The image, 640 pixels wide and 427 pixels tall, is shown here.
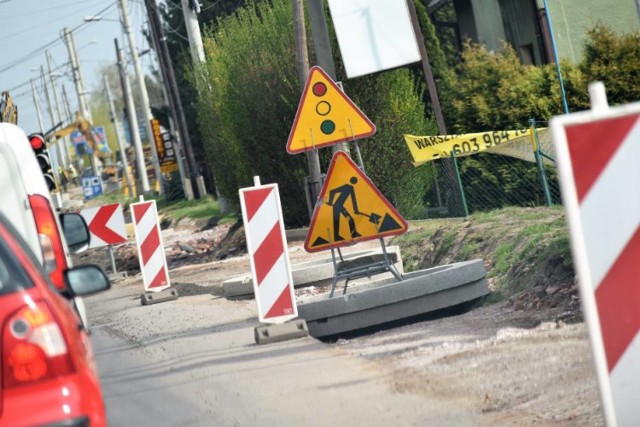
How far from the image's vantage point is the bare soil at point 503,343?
6750 millimetres

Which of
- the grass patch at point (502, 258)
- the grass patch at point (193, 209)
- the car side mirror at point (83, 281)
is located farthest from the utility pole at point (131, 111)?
the car side mirror at point (83, 281)

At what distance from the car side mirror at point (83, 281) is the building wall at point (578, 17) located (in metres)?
24.4

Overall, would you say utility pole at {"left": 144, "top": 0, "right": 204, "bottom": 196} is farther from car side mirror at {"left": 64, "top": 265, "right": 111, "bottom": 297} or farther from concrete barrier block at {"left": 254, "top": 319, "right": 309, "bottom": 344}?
car side mirror at {"left": 64, "top": 265, "right": 111, "bottom": 297}

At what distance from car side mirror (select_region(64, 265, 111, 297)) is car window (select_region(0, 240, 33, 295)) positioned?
922mm

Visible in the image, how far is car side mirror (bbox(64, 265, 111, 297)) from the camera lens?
5.45m

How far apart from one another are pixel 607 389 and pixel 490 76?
21.6 meters

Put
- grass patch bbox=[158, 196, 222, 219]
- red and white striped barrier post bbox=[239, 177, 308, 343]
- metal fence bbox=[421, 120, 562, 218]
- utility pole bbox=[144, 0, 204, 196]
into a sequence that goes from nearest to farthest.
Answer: red and white striped barrier post bbox=[239, 177, 308, 343]
metal fence bbox=[421, 120, 562, 218]
utility pole bbox=[144, 0, 204, 196]
grass patch bbox=[158, 196, 222, 219]

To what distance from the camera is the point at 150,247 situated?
18.0 meters

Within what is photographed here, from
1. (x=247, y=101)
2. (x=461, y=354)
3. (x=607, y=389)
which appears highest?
(x=247, y=101)

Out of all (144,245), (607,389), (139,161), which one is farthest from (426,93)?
(139,161)

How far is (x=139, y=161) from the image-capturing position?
2687 inches

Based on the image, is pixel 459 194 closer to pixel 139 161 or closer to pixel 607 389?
pixel 607 389

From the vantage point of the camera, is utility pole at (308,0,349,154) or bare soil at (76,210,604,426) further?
utility pole at (308,0,349,154)

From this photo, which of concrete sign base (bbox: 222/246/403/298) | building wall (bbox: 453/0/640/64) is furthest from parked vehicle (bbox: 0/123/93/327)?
building wall (bbox: 453/0/640/64)
